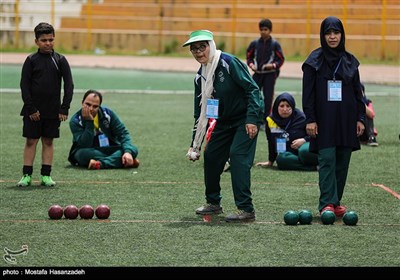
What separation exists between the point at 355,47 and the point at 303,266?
1143 inches

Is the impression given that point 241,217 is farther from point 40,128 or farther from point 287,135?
point 287,135

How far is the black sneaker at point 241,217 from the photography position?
34.6ft

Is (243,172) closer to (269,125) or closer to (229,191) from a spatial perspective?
(229,191)

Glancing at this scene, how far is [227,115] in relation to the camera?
10.8m

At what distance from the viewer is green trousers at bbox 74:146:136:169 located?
14.4 meters

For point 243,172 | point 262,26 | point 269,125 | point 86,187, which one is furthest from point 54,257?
point 262,26

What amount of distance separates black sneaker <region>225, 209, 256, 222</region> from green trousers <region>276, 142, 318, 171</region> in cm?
384

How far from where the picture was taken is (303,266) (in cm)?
850

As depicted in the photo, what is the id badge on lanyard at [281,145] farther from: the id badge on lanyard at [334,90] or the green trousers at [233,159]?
the id badge on lanyard at [334,90]

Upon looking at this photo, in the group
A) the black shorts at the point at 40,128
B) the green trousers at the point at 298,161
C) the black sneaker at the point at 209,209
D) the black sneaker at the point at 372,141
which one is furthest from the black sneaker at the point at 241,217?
the black sneaker at the point at 372,141

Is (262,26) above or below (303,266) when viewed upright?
above

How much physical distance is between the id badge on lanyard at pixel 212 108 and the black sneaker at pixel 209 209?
3.12 ft

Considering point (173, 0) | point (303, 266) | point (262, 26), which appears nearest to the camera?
point (303, 266)

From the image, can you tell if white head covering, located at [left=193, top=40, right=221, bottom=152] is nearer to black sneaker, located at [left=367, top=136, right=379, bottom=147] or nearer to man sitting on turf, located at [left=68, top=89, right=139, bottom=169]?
man sitting on turf, located at [left=68, top=89, right=139, bottom=169]
